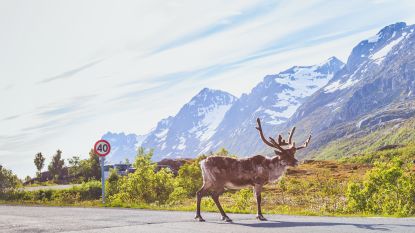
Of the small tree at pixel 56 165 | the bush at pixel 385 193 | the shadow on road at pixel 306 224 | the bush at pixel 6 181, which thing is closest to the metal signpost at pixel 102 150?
the bush at pixel 385 193

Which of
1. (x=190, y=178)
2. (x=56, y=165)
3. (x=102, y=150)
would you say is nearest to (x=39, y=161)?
(x=56, y=165)

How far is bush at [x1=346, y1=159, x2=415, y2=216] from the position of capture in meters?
25.0

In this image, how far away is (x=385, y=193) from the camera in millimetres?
26234

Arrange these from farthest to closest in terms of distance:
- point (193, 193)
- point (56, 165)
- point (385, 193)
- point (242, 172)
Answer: point (56, 165) → point (193, 193) → point (385, 193) → point (242, 172)

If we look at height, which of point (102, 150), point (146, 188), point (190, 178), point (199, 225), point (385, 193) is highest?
point (102, 150)

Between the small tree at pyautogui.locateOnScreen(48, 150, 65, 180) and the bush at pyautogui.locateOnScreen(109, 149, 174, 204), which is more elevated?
the small tree at pyautogui.locateOnScreen(48, 150, 65, 180)

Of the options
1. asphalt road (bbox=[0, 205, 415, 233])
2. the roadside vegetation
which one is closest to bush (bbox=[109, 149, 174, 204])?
the roadside vegetation

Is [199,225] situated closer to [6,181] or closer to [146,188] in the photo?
[146,188]

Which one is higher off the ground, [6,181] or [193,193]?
[6,181]

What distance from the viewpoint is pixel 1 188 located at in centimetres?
4094

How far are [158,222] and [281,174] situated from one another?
434 cm

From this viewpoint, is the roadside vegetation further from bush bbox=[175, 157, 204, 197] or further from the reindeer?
the reindeer

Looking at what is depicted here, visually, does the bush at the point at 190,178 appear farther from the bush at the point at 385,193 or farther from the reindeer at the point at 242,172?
the reindeer at the point at 242,172

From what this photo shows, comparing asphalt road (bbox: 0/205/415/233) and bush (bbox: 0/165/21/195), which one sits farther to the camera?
bush (bbox: 0/165/21/195)
